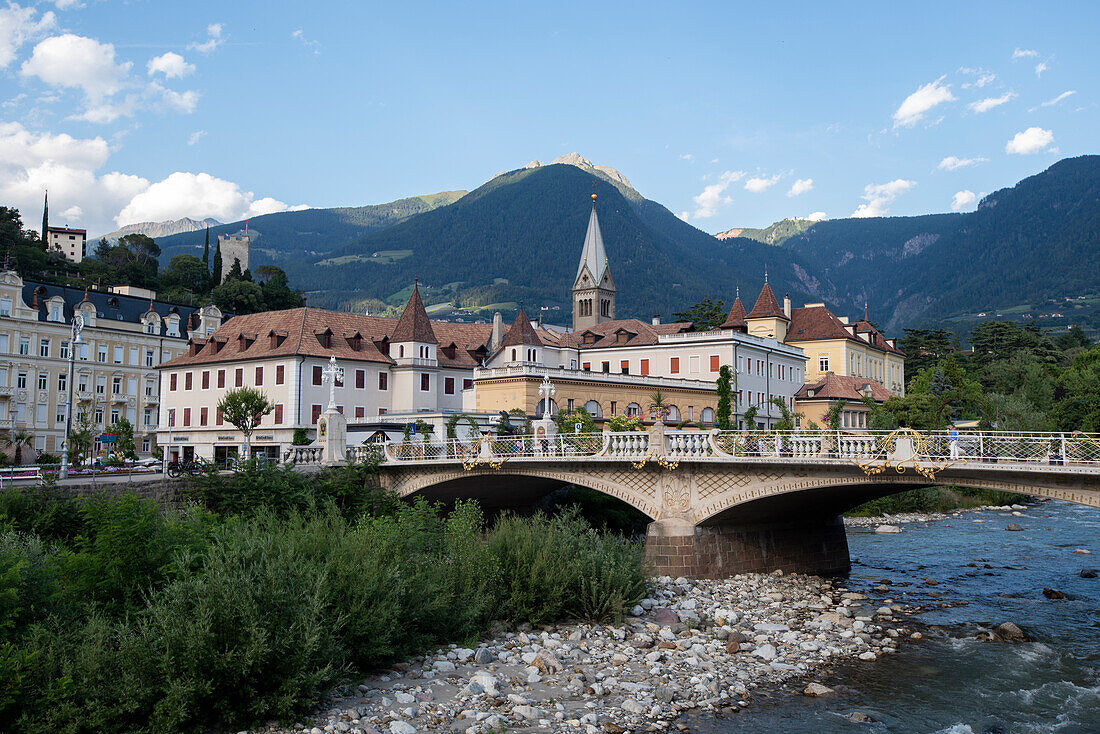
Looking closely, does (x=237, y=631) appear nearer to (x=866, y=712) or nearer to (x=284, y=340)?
(x=866, y=712)

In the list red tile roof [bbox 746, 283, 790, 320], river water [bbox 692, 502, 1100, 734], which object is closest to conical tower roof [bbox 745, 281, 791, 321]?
red tile roof [bbox 746, 283, 790, 320]

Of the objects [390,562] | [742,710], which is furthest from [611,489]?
[742,710]

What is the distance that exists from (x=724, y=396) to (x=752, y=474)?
1705 inches

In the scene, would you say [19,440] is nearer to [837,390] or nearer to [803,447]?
[803,447]

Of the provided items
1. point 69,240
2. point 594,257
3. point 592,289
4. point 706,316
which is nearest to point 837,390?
point 706,316

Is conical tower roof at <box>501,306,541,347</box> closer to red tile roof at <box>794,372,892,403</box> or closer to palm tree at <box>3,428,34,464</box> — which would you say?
red tile roof at <box>794,372,892,403</box>

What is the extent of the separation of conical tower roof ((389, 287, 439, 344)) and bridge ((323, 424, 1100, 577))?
29.0m

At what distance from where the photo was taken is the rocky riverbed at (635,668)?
57.7ft

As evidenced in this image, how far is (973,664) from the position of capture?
891 inches

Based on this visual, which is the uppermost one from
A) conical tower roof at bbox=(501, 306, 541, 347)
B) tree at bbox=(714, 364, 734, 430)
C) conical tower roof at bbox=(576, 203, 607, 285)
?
conical tower roof at bbox=(576, 203, 607, 285)

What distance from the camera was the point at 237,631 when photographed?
55.2ft

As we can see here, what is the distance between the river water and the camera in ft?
60.8

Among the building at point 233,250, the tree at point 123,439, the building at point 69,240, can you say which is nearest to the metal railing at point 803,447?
the tree at point 123,439

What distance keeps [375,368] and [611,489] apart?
3822cm
